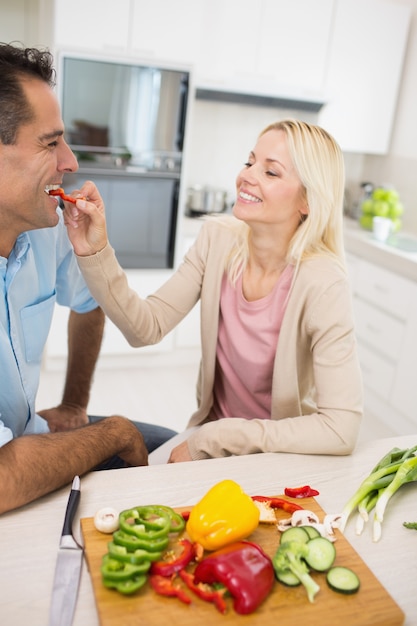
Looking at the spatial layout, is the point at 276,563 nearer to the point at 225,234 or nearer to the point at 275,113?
the point at 225,234

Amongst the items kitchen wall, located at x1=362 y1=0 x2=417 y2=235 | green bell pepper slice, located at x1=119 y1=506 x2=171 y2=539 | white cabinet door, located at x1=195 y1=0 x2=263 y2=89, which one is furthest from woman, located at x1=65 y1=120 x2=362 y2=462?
kitchen wall, located at x1=362 y1=0 x2=417 y2=235

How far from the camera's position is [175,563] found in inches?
32.9

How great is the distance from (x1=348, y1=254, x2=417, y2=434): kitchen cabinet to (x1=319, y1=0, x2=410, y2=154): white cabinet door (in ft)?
2.86

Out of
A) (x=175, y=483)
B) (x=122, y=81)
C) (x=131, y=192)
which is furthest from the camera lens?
(x=131, y=192)

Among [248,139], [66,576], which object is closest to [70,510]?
[66,576]

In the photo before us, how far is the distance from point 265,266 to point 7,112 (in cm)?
77

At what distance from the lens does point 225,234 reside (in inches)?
67.1

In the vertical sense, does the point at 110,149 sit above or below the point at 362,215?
above

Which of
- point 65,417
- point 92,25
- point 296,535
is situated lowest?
point 65,417

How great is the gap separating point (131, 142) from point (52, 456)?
239cm

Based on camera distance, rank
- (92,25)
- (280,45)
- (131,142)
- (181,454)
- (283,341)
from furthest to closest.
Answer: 1. (280,45)
2. (131,142)
3. (92,25)
4. (283,341)
5. (181,454)

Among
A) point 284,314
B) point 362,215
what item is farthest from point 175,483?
point 362,215

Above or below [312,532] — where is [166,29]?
above

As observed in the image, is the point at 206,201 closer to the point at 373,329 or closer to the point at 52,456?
the point at 373,329
